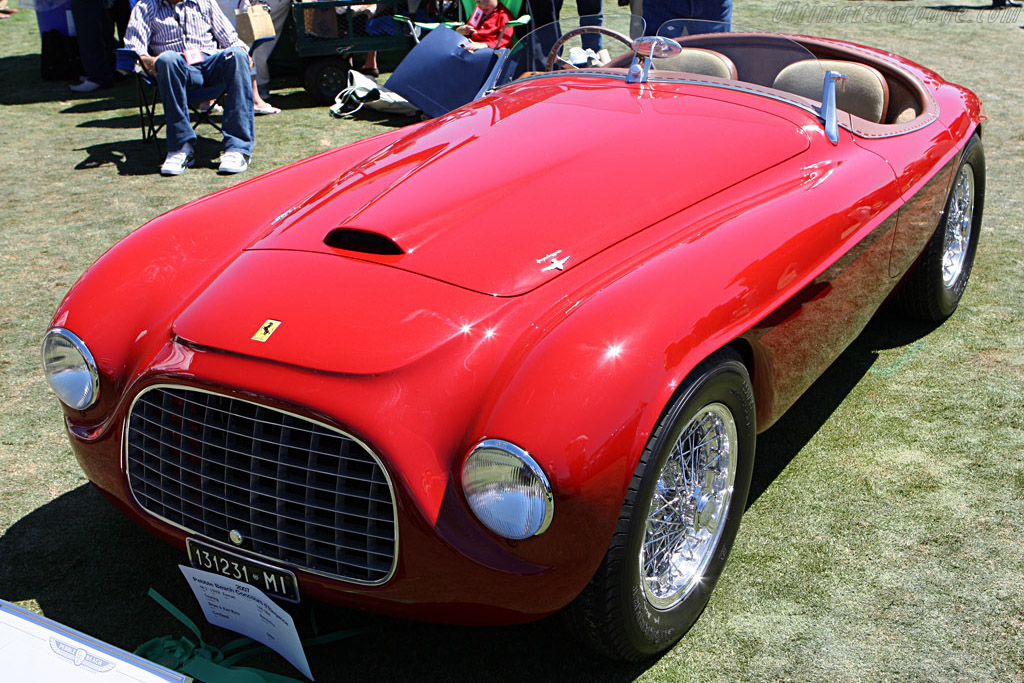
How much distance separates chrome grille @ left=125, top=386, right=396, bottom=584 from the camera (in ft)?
6.83

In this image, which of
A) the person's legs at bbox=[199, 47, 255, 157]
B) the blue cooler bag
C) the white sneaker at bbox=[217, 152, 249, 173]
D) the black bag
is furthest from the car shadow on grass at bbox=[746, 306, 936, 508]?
the black bag

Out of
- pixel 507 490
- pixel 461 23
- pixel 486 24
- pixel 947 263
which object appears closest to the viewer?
pixel 507 490

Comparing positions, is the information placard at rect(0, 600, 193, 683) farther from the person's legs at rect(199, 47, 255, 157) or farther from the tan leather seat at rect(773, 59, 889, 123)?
the person's legs at rect(199, 47, 255, 157)

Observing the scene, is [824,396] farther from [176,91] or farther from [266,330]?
[176,91]

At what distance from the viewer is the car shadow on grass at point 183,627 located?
2.40 meters

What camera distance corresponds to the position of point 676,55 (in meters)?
3.71

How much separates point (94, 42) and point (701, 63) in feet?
24.5

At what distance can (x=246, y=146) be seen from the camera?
698 centimetres

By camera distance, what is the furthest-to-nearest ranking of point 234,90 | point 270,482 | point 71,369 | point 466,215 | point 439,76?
point 439,76, point 234,90, point 466,215, point 71,369, point 270,482

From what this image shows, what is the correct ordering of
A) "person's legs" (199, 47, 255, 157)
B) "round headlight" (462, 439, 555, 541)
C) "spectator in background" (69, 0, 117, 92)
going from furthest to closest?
"spectator in background" (69, 0, 117, 92) → "person's legs" (199, 47, 255, 157) → "round headlight" (462, 439, 555, 541)

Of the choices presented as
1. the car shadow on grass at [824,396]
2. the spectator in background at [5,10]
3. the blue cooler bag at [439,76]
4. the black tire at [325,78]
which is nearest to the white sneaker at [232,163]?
the blue cooler bag at [439,76]

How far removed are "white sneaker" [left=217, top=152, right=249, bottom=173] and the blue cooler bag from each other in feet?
4.72

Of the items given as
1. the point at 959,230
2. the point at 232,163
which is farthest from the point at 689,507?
the point at 232,163

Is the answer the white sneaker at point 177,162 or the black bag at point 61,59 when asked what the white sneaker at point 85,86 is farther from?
the white sneaker at point 177,162
